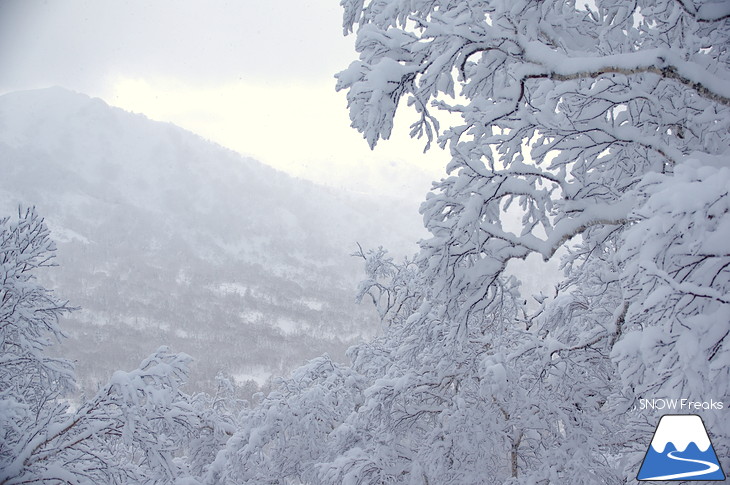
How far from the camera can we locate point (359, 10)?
13.3 feet

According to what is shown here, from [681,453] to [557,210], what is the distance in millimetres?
2056

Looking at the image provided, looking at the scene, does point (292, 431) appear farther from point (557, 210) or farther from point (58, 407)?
point (557, 210)

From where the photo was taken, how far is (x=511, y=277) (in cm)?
602

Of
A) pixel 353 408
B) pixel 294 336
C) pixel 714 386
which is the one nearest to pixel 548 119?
pixel 714 386

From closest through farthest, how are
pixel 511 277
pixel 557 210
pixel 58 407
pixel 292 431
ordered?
pixel 557 210, pixel 58 407, pixel 511 277, pixel 292 431

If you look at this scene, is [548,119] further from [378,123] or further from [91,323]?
[91,323]

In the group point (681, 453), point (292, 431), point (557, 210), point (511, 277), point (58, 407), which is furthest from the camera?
point (292, 431)

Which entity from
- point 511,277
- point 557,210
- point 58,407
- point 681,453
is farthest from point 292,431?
point 681,453

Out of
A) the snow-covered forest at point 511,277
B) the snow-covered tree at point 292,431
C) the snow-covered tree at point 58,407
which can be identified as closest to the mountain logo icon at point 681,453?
the snow-covered forest at point 511,277

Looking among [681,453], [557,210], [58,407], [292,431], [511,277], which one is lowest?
[292,431]

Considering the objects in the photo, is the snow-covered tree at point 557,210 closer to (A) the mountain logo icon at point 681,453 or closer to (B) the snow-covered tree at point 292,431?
(A) the mountain logo icon at point 681,453

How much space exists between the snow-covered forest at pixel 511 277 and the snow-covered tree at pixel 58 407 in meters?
0.03

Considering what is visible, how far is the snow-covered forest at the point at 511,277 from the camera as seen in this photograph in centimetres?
220

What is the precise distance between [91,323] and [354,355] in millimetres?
132306
